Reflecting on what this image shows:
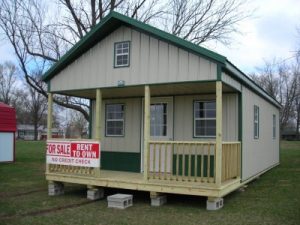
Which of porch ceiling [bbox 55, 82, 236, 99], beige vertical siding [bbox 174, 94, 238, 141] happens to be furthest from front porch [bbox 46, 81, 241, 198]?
beige vertical siding [bbox 174, 94, 238, 141]

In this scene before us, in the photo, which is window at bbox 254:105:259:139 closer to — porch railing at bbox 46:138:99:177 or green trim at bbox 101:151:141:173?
green trim at bbox 101:151:141:173

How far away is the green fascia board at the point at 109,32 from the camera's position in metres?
9.02

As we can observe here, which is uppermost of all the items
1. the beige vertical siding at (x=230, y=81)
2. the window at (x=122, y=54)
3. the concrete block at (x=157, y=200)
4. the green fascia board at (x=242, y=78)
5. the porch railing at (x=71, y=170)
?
the window at (x=122, y=54)

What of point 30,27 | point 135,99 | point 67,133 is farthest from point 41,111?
point 135,99

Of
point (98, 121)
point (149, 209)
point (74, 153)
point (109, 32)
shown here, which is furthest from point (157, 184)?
point (109, 32)

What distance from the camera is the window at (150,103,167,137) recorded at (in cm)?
1218

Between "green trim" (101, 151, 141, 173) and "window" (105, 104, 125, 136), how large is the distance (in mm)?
680

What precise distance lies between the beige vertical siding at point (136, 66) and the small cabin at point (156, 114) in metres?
0.02

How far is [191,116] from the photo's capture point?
38.5 feet

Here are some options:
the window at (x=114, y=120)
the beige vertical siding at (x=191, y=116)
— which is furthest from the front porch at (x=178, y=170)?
the window at (x=114, y=120)

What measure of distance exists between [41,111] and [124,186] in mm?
64137

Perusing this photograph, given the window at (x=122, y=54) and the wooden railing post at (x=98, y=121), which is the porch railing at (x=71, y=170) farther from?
the window at (x=122, y=54)

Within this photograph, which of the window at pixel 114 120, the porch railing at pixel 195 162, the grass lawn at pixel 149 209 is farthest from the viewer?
the window at pixel 114 120

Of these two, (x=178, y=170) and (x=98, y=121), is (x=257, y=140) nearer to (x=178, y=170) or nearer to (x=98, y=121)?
(x=178, y=170)
